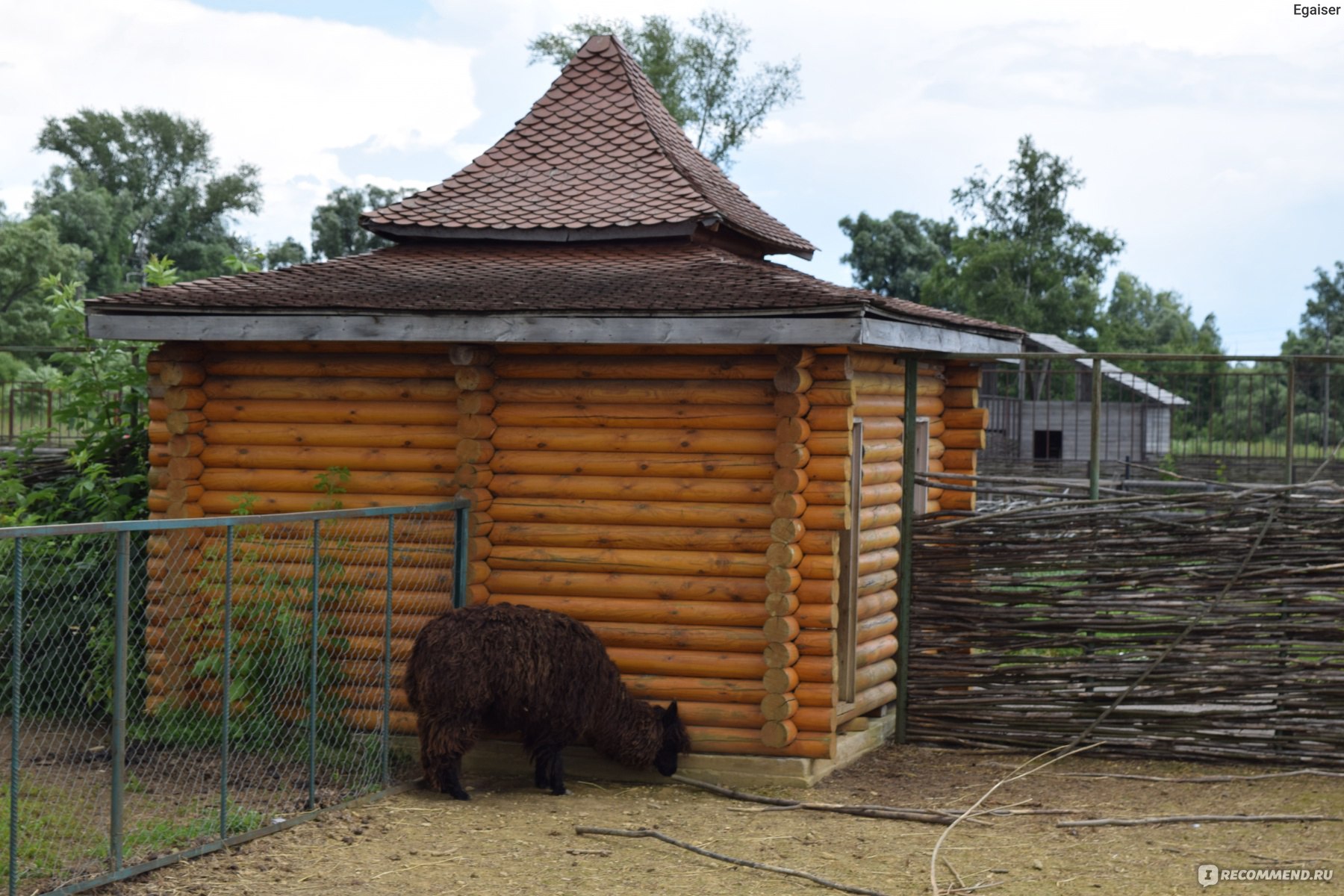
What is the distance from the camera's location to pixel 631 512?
31.7 ft

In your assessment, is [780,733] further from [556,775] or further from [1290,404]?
[1290,404]

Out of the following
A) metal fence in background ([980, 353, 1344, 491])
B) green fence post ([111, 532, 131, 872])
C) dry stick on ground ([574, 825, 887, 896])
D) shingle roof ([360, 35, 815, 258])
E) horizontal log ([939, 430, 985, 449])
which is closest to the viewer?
green fence post ([111, 532, 131, 872])

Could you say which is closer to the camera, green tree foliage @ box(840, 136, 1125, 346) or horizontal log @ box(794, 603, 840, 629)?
horizontal log @ box(794, 603, 840, 629)

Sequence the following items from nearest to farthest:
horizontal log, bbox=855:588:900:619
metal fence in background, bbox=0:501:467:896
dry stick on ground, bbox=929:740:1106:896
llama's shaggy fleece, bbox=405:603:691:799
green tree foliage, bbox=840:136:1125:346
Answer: dry stick on ground, bbox=929:740:1106:896 < metal fence in background, bbox=0:501:467:896 < llama's shaggy fleece, bbox=405:603:691:799 < horizontal log, bbox=855:588:900:619 < green tree foliage, bbox=840:136:1125:346

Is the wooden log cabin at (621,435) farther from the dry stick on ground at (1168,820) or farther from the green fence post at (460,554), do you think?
the dry stick on ground at (1168,820)

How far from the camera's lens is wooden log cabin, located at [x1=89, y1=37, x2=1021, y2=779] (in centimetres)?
927

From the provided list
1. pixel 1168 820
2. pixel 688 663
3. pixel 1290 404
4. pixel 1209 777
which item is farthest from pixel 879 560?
pixel 1290 404

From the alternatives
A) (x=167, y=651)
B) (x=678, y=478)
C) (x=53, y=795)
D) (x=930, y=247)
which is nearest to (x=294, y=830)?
(x=53, y=795)

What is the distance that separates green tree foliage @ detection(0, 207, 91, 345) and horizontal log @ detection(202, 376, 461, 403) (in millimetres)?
38358

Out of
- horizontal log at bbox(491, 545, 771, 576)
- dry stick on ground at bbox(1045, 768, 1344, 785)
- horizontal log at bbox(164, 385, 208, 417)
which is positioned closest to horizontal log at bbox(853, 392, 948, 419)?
horizontal log at bbox(491, 545, 771, 576)

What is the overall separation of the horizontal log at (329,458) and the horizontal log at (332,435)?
0.03 m

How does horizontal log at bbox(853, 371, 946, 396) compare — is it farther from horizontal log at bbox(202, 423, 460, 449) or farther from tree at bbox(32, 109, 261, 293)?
tree at bbox(32, 109, 261, 293)

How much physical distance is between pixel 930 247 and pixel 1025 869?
54.3 meters

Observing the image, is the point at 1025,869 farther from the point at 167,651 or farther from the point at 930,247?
the point at 930,247
